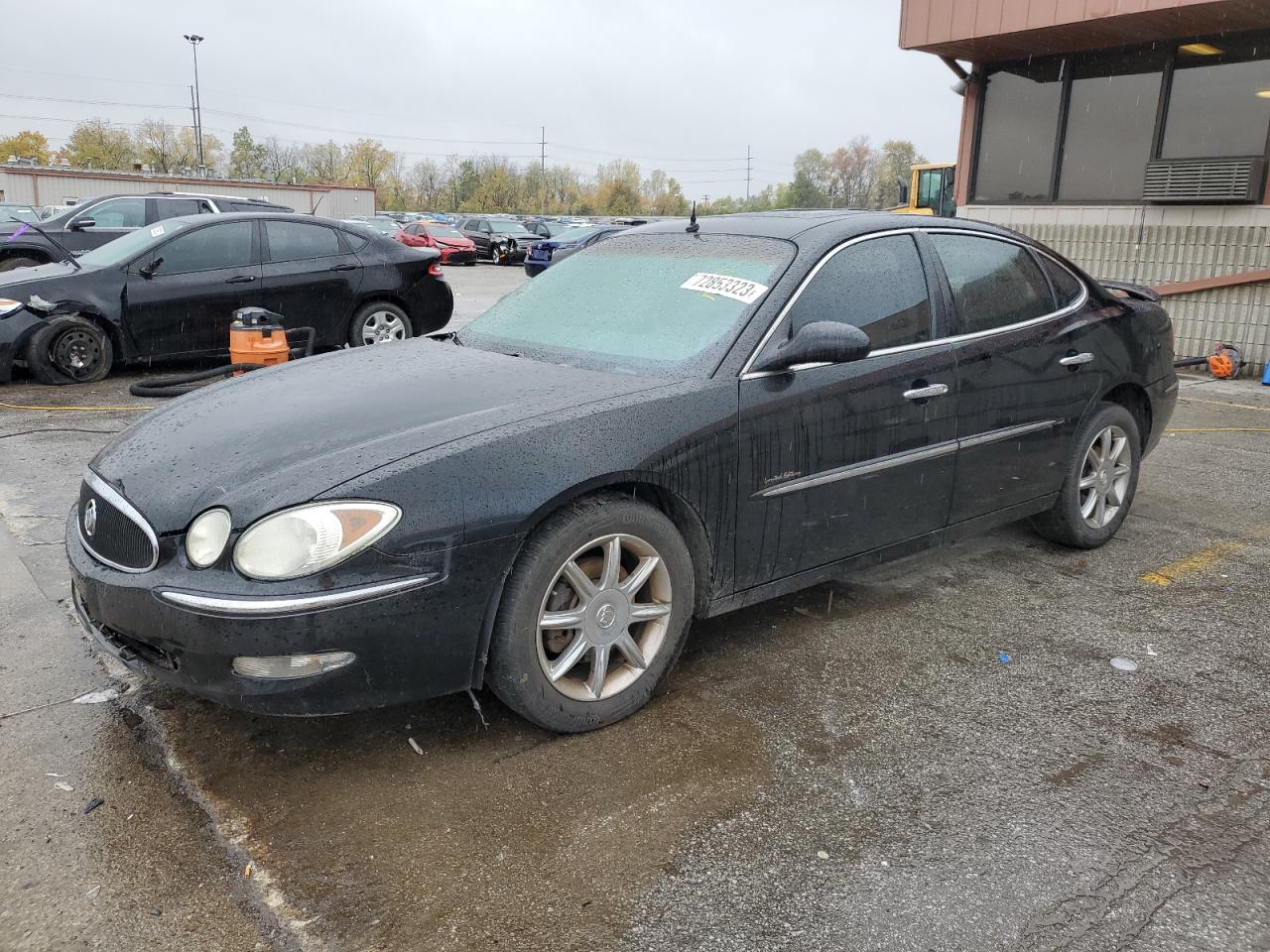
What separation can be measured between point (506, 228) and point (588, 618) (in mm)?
30680

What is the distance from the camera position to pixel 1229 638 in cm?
380

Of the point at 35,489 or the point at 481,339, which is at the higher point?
the point at 481,339

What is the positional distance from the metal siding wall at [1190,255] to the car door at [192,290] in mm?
9555

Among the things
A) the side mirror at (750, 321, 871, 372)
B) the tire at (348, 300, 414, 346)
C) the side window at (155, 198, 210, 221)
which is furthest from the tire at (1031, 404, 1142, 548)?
the side window at (155, 198, 210, 221)

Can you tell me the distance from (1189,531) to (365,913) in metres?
4.61

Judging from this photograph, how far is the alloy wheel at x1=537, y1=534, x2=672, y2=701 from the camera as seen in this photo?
9.45ft

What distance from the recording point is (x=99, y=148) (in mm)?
92500

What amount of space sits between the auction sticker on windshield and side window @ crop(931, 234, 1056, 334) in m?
0.99

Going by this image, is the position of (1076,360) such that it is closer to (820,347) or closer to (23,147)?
(820,347)

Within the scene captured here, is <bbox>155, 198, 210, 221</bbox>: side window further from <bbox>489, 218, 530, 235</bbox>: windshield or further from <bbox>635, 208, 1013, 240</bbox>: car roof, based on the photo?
<bbox>489, 218, 530, 235</bbox>: windshield

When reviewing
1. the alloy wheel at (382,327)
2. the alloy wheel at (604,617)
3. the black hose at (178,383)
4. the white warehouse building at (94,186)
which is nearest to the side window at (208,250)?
the alloy wheel at (382,327)

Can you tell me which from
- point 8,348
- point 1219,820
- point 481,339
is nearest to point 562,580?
point 481,339

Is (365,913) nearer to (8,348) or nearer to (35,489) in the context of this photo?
(35,489)

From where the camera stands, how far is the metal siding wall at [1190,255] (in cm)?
1074
